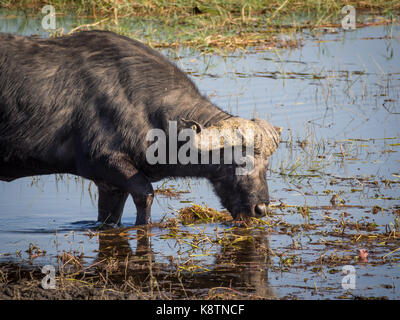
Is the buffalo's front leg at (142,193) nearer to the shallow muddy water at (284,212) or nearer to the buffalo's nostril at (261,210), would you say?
the shallow muddy water at (284,212)

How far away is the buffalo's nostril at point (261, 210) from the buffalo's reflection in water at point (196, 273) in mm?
137

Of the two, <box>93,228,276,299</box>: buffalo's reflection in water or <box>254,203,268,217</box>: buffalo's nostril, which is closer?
<box>93,228,276,299</box>: buffalo's reflection in water

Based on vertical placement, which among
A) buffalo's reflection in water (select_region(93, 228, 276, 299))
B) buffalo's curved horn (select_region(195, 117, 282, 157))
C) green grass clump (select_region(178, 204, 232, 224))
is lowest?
buffalo's reflection in water (select_region(93, 228, 276, 299))

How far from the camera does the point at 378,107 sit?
367 inches

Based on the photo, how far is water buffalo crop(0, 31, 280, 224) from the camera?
5953 mm

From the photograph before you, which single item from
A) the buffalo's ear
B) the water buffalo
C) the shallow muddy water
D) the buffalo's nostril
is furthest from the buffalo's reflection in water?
the buffalo's ear

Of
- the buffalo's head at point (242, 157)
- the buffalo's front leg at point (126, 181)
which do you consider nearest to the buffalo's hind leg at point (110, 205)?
the buffalo's front leg at point (126, 181)

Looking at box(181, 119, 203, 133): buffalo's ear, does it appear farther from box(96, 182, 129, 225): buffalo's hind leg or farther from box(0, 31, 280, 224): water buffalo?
box(96, 182, 129, 225): buffalo's hind leg

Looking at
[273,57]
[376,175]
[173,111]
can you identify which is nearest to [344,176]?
[376,175]

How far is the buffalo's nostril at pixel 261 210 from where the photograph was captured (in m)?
5.93

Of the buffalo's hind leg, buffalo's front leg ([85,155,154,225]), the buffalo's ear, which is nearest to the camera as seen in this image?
the buffalo's ear

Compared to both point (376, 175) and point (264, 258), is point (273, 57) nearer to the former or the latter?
point (376, 175)

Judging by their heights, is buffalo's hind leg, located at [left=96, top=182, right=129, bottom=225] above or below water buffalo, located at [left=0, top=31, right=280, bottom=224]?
below

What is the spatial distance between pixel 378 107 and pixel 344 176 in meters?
2.22
